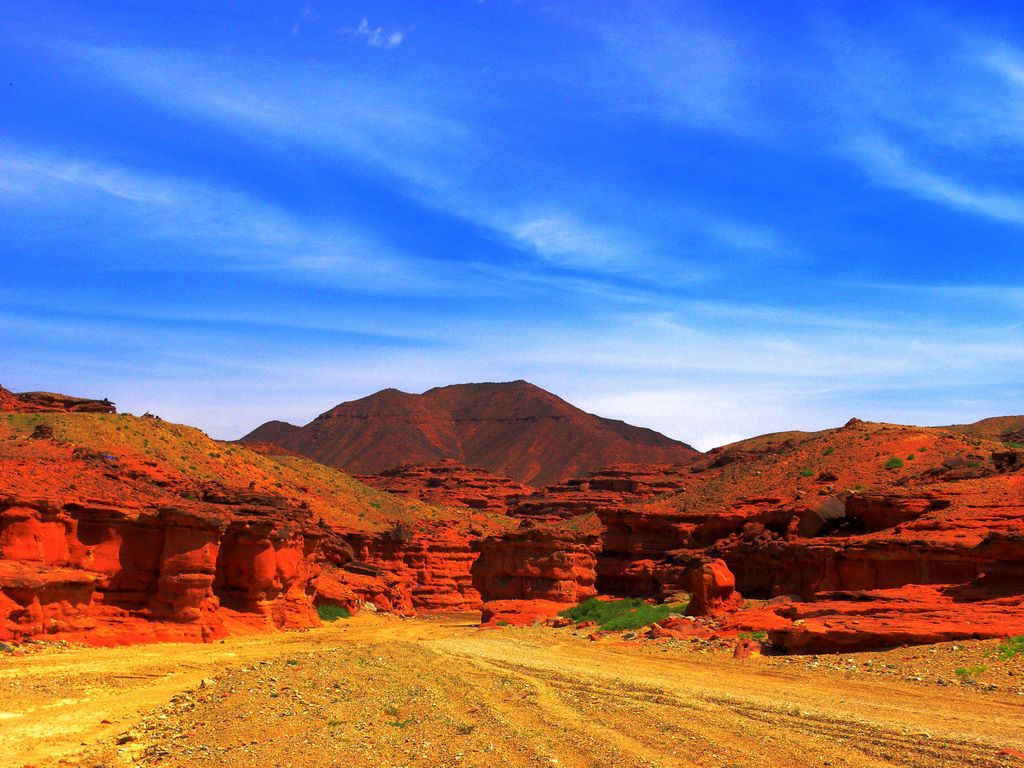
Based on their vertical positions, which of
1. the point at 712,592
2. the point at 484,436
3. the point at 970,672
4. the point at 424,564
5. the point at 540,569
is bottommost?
the point at 424,564

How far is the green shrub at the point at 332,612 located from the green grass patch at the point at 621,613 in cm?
968

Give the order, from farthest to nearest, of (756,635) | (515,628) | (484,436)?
(484,436) → (515,628) → (756,635)

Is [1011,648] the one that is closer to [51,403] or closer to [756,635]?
[756,635]

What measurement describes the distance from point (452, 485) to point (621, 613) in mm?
81622

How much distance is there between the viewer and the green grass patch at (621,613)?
1101 inches

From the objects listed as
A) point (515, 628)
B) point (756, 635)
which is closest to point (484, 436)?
point (515, 628)

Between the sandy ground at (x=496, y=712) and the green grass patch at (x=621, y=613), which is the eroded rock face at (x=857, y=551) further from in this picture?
the sandy ground at (x=496, y=712)

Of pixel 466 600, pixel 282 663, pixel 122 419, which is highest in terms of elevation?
pixel 122 419

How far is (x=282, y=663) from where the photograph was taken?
57.4ft

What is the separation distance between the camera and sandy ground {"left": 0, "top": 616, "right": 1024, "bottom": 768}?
32.9 ft

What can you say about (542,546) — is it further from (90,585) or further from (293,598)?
(90,585)

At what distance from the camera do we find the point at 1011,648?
15.8 meters

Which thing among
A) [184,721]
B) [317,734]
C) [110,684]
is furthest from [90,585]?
[317,734]

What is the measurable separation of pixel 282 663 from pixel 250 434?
580 ft
